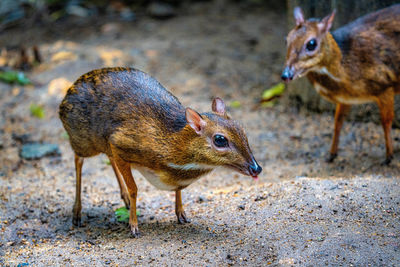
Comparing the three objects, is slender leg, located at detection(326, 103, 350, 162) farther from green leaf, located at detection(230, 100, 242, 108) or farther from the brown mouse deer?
the brown mouse deer

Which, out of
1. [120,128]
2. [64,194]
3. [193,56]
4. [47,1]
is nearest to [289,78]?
[120,128]

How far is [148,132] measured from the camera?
4.96 metres

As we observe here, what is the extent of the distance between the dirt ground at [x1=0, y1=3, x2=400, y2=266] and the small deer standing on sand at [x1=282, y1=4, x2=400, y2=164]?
1068mm

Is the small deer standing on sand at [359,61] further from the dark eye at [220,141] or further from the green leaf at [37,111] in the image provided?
the green leaf at [37,111]

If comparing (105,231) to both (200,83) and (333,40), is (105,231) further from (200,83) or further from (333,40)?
(200,83)

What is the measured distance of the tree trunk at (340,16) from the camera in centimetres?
768

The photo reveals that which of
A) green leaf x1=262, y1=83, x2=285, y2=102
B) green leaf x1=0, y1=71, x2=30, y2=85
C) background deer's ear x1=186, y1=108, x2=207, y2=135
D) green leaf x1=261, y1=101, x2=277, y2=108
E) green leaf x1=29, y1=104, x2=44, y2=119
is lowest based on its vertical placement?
green leaf x1=29, y1=104, x2=44, y2=119

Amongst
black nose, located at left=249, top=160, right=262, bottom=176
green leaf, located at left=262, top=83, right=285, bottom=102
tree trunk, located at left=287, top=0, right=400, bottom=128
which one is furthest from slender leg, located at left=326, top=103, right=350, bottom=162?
black nose, located at left=249, top=160, right=262, bottom=176

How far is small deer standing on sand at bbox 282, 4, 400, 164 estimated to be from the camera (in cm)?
634

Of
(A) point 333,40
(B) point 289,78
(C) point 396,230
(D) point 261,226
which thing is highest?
(A) point 333,40

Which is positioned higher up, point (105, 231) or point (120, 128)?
point (120, 128)

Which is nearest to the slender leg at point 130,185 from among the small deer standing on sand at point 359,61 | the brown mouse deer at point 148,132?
the brown mouse deer at point 148,132

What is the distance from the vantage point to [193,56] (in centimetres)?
1088

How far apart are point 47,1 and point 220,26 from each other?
4988 mm
